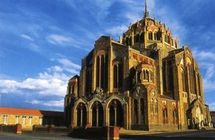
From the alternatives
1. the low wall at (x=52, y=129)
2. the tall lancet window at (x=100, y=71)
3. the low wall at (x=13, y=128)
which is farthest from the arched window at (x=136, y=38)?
the low wall at (x=13, y=128)

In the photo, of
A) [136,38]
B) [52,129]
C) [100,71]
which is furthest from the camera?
[136,38]

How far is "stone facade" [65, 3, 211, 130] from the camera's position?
59156mm

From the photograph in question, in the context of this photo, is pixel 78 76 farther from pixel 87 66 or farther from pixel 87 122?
pixel 87 122

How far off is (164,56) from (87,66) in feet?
62.2

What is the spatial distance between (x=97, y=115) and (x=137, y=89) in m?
10.2

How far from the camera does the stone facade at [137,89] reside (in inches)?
2329

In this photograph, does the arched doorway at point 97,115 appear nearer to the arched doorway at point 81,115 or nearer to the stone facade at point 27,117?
the arched doorway at point 81,115

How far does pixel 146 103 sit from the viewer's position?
188 ft

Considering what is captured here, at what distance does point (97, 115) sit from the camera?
206 feet

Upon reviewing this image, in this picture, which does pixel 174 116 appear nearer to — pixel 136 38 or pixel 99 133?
pixel 136 38

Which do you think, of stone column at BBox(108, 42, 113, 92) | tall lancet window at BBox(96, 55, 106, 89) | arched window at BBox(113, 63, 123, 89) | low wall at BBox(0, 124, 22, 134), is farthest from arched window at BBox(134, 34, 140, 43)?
low wall at BBox(0, 124, 22, 134)

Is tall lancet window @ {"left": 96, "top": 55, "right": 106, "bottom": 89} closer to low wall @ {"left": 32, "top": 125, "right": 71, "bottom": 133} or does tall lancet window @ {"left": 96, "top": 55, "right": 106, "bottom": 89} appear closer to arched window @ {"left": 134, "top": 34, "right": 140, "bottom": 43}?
low wall @ {"left": 32, "top": 125, "right": 71, "bottom": 133}

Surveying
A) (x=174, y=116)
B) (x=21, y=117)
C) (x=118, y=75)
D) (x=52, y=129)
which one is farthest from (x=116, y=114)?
(x=21, y=117)

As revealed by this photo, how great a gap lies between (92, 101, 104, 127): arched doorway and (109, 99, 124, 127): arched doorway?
95.3 inches
